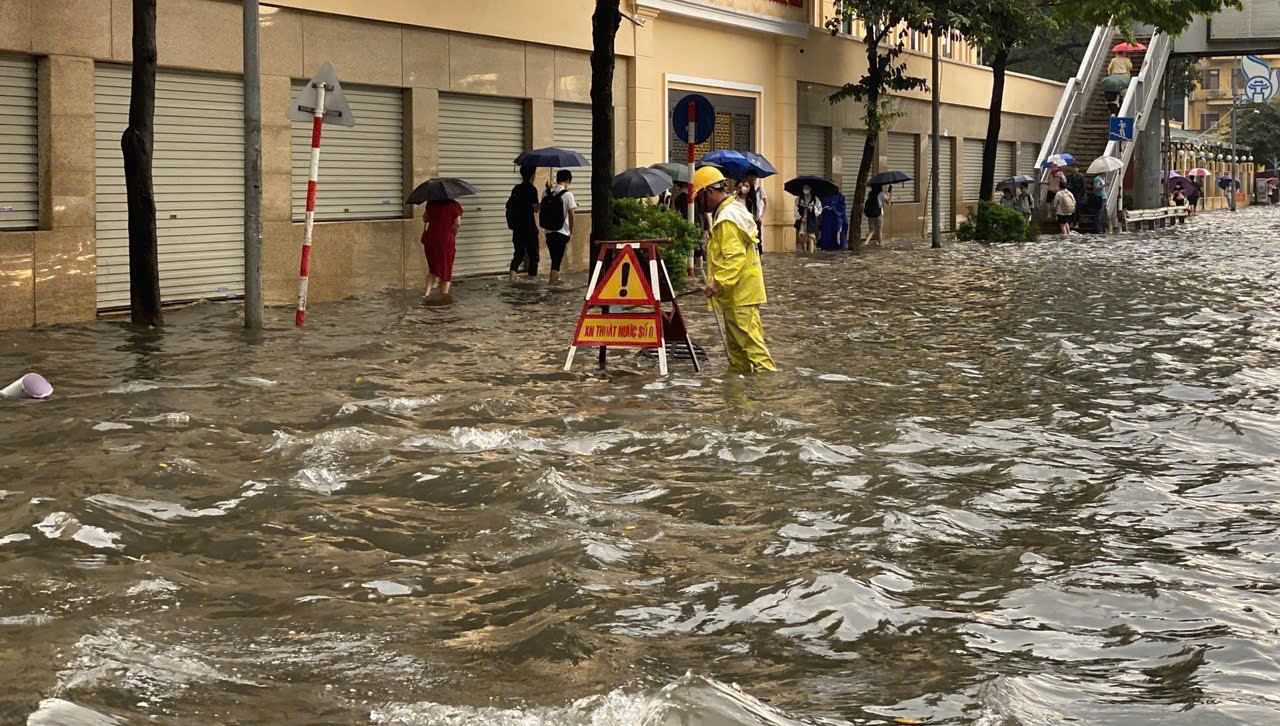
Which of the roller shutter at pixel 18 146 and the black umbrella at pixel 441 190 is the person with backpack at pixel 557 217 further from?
the roller shutter at pixel 18 146

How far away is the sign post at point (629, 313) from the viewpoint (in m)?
12.8

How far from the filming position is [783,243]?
36.4 meters

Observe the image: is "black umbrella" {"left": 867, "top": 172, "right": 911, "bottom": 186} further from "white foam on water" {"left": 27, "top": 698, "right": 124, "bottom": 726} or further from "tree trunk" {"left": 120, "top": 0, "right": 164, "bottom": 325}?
"white foam on water" {"left": 27, "top": 698, "right": 124, "bottom": 726}

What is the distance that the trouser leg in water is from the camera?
1257 cm

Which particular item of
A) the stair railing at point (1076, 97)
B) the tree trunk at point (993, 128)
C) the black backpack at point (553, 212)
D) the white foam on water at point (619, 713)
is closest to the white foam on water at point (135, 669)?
the white foam on water at point (619, 713)

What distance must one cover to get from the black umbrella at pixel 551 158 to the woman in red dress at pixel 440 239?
292 cm

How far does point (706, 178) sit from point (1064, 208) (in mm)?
30970

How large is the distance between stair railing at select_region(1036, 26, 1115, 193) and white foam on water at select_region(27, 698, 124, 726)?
140ft

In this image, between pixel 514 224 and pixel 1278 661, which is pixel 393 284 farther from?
pixel 1278 661

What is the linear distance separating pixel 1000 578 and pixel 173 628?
306 centimetres

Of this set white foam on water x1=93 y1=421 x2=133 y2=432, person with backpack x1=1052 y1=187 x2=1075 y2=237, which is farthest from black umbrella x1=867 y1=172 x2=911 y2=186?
white foam on water x1=93 y1=421 x2=133 y2=432

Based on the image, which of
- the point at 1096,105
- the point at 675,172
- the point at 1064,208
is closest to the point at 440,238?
the point at 675,172

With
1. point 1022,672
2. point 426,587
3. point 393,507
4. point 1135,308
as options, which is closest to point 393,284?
point 1135,308

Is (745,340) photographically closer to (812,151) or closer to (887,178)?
(887,178)
